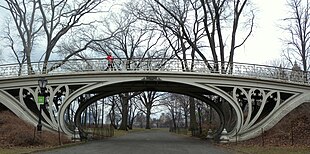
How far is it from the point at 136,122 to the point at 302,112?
107 metres

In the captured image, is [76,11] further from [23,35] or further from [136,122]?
[136,122]

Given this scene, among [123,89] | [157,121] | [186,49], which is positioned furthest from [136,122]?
[123,89]

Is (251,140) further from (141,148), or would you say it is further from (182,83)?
(141,148)

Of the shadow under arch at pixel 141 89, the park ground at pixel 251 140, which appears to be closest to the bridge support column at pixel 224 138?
the park ground at pixel 251 140

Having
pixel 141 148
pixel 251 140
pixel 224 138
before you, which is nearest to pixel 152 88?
pixel 224 138

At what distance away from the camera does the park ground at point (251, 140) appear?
18.9m

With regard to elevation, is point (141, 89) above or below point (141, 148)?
above

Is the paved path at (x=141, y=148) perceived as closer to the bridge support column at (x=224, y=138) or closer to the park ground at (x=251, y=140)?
the park ground at (x=251, y=140)

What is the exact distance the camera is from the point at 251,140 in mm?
25359

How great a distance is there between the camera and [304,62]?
130 feet

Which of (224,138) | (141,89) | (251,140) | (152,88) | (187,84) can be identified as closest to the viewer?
(251,140)

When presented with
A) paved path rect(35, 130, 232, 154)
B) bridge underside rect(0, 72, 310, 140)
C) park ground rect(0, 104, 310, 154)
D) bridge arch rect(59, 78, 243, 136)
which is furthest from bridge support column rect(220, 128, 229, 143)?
park ground rect(0, 104, 310, 154)

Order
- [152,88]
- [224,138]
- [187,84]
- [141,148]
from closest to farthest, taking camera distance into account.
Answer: [141,148] < [224,138] < [187,84] < [152,88]

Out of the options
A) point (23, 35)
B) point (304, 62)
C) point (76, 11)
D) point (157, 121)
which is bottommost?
point (157, 121)
